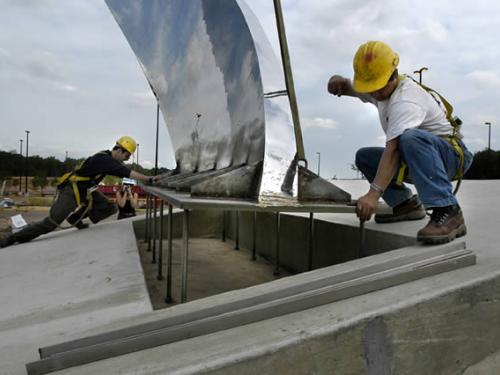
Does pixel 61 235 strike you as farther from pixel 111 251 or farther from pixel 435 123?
pixel 435 123

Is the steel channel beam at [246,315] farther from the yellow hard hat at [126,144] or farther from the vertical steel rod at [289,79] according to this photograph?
the yellow hard hat at [126,144]

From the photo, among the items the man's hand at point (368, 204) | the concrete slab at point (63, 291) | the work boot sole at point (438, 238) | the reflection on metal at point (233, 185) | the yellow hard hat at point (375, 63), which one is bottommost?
the concrete slab at point (63, 291)

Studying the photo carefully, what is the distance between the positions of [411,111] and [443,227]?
743 mm

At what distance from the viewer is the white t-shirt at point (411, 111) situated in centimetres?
279

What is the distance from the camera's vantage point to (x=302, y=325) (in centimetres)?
174

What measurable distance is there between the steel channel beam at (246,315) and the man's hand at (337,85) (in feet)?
6.14

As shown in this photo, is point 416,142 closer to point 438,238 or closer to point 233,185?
point 438,238

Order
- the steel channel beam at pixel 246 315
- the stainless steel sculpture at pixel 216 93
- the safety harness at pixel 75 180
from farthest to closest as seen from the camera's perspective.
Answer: the safety harness at pixel 75 180 < the stainless steel sculpture at pixel 216 93 < the steel channel beam at pixel 246 315

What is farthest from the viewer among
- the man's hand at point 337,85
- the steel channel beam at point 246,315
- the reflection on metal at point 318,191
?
the man's hand at point 337,85

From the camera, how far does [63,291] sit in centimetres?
334

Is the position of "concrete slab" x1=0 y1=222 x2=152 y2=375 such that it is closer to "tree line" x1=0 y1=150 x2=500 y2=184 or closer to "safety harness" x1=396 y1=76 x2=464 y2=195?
"safety harness" x1=396 y1=76 x2=464 y2=195

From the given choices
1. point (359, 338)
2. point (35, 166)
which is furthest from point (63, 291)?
point (35, 166)

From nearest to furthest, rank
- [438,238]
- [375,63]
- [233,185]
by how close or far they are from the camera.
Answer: [438,238] → [375,63] → [233,185]

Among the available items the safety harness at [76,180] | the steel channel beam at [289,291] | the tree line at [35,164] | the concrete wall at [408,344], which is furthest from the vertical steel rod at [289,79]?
the tree line at [35,164]
